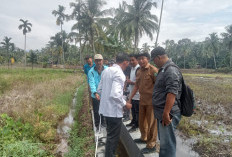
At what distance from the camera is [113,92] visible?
8.20 feet

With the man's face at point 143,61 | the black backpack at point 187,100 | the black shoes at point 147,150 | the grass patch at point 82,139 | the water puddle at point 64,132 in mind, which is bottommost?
the water puddle at point 64,132

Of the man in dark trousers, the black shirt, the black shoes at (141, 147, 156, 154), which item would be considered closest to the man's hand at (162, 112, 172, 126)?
the black shirt

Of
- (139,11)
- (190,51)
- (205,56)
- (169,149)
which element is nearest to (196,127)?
(169,149)

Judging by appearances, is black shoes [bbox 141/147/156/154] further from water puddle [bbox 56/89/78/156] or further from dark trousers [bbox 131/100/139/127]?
water puddle [bbox 56/89/78/156]

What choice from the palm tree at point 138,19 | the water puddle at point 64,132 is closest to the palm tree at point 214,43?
the palm tree at point 138,19

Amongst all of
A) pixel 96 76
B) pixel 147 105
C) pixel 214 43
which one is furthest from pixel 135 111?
pixel 214 43

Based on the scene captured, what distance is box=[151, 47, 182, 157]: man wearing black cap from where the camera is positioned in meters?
2.00

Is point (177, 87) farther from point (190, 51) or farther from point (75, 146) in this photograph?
point (190, 51)

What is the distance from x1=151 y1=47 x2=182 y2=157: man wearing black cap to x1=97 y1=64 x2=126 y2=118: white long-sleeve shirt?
535 millimetres

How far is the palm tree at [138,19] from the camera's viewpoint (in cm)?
1997

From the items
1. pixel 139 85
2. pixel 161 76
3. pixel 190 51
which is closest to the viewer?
pixel 161 76

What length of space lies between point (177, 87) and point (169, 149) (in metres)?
0.84

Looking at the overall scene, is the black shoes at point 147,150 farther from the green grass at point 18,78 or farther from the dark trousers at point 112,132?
the green grass at point 18,78

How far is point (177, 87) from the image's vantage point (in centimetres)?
198
